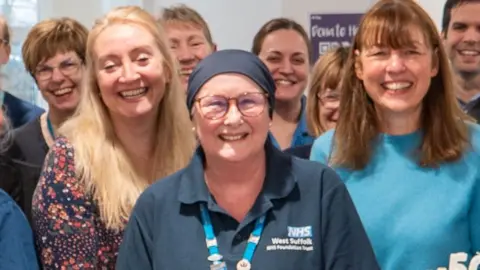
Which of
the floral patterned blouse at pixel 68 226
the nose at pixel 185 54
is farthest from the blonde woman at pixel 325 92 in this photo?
the floral patterned blouse at pixel 68 226

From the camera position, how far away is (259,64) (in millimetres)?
1870

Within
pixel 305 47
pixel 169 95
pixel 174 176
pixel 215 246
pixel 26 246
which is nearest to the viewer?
pixel 215 246

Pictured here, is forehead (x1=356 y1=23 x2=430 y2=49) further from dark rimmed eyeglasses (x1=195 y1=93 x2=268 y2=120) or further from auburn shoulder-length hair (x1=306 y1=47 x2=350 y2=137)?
auburn shoulder-length hair (x1=306 y1=47 x2=350 y2=137)

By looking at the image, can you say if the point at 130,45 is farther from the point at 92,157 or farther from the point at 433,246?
the point at 433,246

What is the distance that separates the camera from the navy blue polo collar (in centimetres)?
187

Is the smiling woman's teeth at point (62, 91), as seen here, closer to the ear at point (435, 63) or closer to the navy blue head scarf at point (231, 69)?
the navy blue head scarf at point (231, 69)

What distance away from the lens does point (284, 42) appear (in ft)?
11.5

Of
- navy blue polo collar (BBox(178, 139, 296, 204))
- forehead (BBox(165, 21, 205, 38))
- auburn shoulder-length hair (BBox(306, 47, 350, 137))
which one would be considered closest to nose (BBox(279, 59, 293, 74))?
auburn shoulder-length hair (BBox(306, 47, 350, 137))

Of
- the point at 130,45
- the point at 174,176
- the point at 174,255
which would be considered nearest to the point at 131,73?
the point at 130,45

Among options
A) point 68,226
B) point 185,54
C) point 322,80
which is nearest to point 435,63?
point 322,80

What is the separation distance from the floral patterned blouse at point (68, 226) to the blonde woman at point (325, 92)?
1.17m

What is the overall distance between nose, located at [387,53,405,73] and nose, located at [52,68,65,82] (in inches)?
60.7

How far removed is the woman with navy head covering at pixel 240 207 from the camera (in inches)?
70.9

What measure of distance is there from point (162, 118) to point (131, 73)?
0.73 ft
